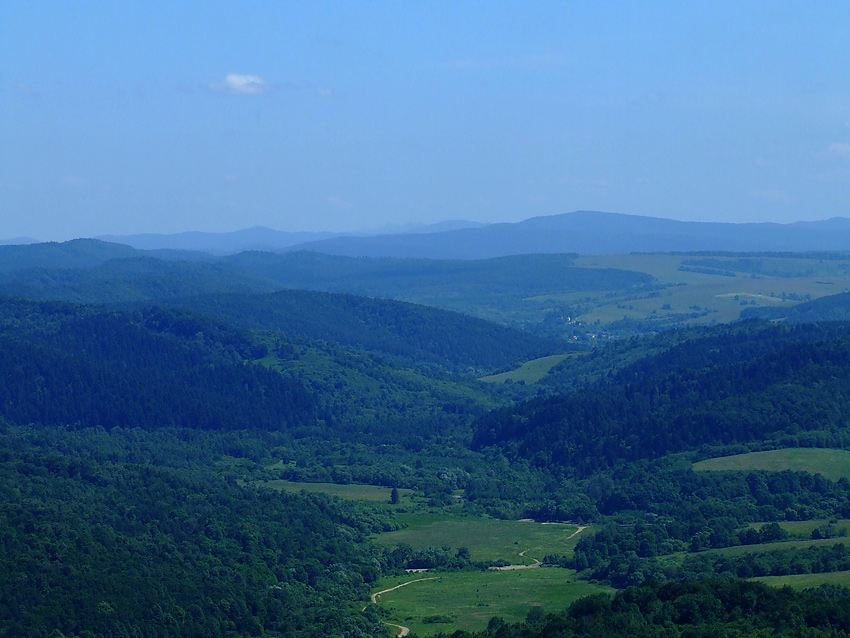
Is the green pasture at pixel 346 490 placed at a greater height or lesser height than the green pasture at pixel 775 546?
lesser

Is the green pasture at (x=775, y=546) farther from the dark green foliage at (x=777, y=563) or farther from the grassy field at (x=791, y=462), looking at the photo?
the grassy field at (x=791, y=462)

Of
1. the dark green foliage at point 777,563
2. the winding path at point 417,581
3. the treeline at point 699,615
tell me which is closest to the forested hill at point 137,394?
the winding path at point 417,581

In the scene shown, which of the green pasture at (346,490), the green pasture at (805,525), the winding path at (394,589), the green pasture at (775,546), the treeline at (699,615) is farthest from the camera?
the green pasture at (346,490)

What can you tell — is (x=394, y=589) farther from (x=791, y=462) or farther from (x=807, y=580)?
(x=791, y=462)

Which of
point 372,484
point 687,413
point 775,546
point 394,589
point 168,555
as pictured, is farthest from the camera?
point 372,484

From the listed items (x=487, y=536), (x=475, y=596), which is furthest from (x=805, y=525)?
(x=475, y=596)

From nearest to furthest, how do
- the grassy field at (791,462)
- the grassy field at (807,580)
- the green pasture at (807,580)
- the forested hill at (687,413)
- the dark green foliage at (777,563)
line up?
the green pasture at (807,580) → the grassy field at (807,580) → the dark green foliage at (777,563) → the grassy field at (791,462) → the forested hill at (687,413)

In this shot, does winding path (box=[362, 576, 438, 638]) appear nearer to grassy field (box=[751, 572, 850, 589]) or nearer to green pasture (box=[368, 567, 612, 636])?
green pasture (box=[368, 567, 612, 636])
